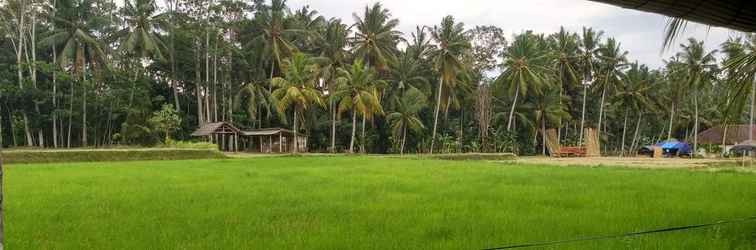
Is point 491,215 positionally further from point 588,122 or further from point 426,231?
point 588,122

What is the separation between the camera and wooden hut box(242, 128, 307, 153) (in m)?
33.5

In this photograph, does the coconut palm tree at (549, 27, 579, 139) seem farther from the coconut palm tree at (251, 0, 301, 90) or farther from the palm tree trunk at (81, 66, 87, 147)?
the palm tree trunk at (81, 66, 87, 147)

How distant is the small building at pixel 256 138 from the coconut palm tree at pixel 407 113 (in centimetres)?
574

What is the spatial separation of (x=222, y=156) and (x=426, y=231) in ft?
69.0

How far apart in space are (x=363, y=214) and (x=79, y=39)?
31407mm

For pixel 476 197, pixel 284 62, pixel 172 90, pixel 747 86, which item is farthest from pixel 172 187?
pixel 172 90

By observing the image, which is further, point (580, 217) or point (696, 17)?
point (580, 217)

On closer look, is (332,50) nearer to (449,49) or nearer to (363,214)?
(449,49)

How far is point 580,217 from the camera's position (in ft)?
19.6

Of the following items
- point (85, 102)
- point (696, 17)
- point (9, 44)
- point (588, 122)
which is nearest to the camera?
point (696, 17)

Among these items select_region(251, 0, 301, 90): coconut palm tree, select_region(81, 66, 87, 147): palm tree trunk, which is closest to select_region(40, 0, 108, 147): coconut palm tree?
select_region(81, 66, 87, 147): palm tree trunk

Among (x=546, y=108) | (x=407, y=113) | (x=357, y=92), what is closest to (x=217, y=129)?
(x=357, y=92)

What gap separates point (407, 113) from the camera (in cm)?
3512

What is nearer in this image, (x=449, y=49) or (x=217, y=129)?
(x=217, y=129)
